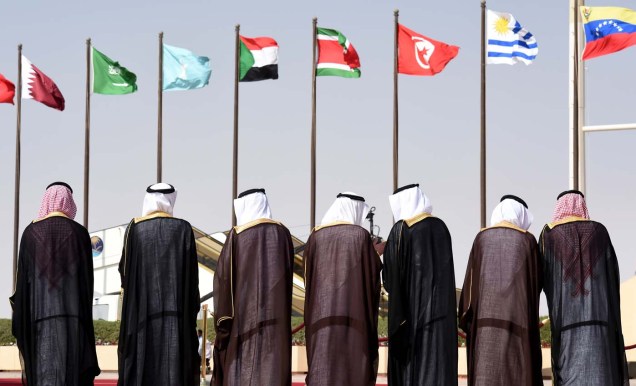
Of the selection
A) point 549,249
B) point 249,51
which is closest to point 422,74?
point 249,51

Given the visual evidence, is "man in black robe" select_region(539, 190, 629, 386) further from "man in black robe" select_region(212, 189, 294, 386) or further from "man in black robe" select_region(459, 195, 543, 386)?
"man in black robe" select_region(212, 189, 294, 386)

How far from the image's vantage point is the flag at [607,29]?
21688mm

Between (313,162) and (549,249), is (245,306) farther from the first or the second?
(313,162)

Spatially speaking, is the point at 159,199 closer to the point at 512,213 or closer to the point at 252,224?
the point at 252,224

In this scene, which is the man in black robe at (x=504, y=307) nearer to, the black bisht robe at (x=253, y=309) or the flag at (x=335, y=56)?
the black bisht robe at (x=253, y=309)

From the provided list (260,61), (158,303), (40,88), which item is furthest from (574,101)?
(40,88)

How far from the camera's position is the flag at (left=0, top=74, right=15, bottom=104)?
31031mm

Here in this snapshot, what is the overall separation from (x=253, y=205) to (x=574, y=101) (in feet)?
38.5

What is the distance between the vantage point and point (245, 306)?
479 inches

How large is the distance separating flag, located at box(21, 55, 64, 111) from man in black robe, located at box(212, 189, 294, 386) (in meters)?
19.1

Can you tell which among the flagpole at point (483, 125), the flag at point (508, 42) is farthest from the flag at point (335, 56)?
the flag at point (508, 42)

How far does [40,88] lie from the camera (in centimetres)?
3050

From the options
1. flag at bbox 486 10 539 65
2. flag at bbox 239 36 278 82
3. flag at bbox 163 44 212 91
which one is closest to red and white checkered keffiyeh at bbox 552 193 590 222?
flag at bbox 486 10 539 65

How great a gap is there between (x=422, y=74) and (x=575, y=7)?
598 cm
